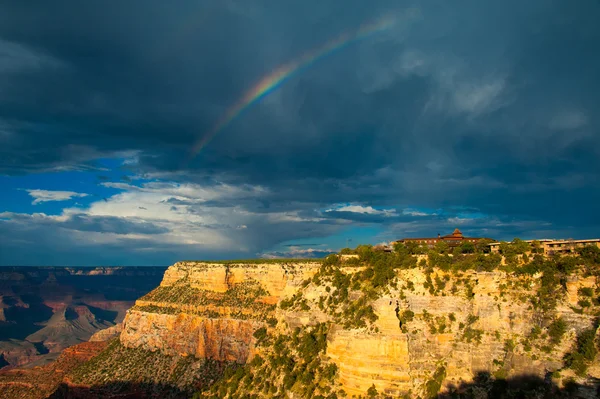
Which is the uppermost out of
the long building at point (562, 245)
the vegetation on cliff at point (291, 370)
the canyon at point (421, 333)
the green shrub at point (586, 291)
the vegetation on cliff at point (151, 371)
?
the long building at point (562, 245)

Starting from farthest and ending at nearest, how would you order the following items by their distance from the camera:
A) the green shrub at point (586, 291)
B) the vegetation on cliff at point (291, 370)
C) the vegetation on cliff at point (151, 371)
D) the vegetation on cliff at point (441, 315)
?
the vegetation on cliff at point (151, 371) → the vegetation on cliff at point (291, 370) → the vegetation on cliff at point (441, 315) → the green shrub at point (586, 291)

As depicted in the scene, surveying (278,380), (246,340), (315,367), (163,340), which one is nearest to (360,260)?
(315,367)

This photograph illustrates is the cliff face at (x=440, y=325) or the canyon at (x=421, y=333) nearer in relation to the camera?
the canyon at (x=421, y=333)

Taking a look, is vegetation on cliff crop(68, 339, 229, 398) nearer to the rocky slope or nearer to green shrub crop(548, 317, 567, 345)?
the rocky slope

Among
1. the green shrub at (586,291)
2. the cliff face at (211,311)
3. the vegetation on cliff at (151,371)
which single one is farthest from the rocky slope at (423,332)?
the vegetation on cliff at (151,371)

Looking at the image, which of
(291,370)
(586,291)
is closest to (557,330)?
(586,291)

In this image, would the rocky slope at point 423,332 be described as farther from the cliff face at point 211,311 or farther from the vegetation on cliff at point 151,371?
the vegetation on cliff at point 151,371

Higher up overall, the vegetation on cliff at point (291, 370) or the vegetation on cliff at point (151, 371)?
the vegetation on cliff at point (291, 370)

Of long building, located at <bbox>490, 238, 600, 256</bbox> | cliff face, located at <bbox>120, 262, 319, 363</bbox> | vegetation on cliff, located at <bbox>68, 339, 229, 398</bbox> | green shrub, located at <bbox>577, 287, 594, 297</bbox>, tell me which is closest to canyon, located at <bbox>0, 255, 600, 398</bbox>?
green shrub, located at <bbox>577, 287, 594, 297</bbox>

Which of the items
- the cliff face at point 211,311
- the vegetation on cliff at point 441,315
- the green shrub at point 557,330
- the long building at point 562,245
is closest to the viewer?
the green shrub at point 557,330

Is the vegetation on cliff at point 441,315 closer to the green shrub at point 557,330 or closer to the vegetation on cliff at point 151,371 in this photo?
the green shrub at point 557,330

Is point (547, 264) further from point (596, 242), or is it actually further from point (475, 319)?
point (475, 319)
